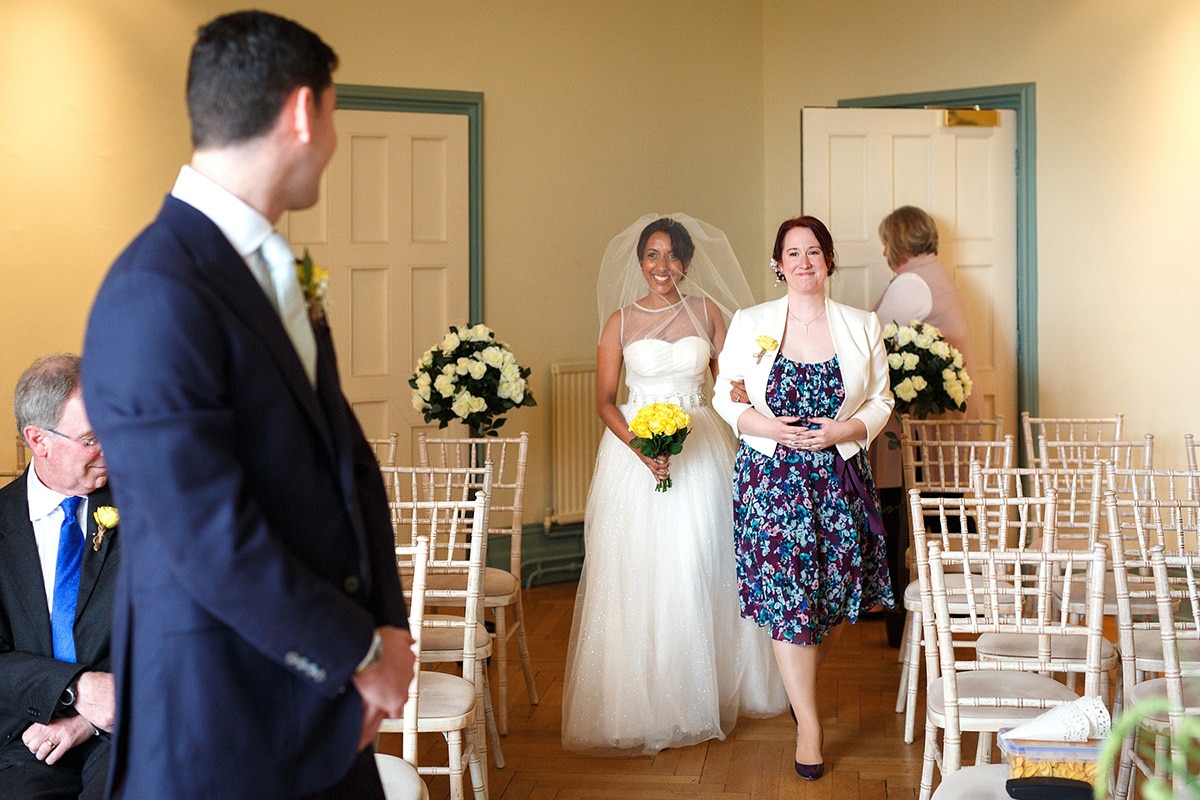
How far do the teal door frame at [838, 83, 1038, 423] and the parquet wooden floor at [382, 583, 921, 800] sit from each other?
2.52 m

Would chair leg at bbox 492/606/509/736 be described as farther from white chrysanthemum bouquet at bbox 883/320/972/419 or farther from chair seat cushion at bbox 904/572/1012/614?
white chrysanthemum bouquet at bbox 883/320/972/419

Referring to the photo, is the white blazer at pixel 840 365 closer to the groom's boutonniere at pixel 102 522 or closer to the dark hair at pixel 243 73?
the groom's boutonniere at pixel 102 522

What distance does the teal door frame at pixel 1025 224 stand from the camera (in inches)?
273

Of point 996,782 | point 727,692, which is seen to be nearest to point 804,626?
point 727,692

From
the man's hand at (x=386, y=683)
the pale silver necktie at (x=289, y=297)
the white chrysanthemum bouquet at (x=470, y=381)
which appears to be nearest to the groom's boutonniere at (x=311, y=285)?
the pale silver necktie at (x=289, y=297)

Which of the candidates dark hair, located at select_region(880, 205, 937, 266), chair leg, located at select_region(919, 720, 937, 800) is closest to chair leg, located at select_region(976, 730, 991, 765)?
chair leg, located at select_region(919, 720, 937, 800)

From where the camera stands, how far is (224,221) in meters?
1.68

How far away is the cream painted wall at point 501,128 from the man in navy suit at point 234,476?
429 centimetres

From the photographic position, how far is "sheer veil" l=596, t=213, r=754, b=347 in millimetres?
4879

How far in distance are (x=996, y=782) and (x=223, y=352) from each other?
1.93 meters

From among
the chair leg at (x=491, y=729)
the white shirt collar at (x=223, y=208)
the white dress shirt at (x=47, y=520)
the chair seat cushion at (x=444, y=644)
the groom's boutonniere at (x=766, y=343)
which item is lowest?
the chair leg at (x=491, y=729)

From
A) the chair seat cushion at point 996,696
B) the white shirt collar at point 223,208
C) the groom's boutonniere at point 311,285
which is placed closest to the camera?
the white shirt collar at point 223,208

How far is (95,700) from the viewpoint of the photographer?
258cm

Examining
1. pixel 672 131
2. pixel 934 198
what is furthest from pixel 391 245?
pixel 934 198
